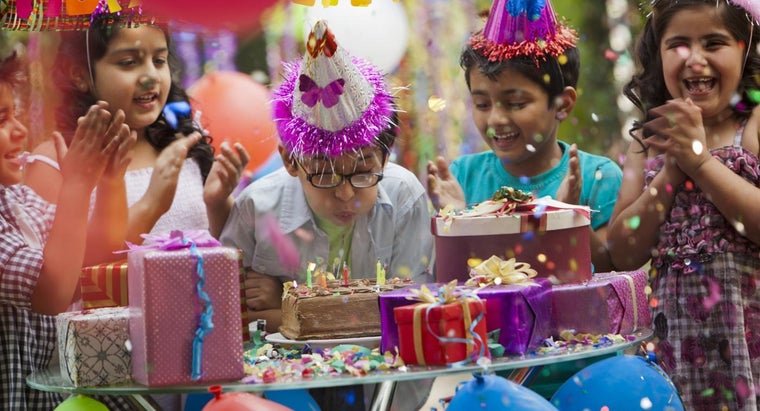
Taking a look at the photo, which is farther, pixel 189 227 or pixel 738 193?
pixel 189 227

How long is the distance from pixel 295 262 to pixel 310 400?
466mm

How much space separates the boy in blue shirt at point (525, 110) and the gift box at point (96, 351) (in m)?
1.23

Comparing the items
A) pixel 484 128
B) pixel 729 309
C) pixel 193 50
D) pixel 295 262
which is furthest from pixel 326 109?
pixel 193 50

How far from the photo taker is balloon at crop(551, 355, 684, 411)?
2.24m

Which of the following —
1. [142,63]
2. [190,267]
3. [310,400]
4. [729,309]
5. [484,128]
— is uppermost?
[142,63]

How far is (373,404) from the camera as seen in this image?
2318 millimetres

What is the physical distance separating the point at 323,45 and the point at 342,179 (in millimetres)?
360

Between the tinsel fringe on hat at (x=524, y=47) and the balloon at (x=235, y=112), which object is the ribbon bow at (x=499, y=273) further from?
the balloon at (x=235, y=112)

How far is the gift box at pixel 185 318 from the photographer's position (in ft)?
6.53

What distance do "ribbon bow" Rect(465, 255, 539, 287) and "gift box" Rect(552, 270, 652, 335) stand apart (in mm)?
86

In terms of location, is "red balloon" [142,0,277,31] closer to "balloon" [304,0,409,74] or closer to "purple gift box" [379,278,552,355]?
"balloon" [304,0,409,74]

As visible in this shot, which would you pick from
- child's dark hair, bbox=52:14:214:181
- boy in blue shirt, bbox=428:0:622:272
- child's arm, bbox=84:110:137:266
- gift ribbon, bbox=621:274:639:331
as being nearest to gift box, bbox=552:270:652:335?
gift ribbon, bbox=621:274:639:331

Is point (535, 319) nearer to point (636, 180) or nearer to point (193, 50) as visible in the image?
point (636, 180)

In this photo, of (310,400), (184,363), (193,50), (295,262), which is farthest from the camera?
(193,50)
